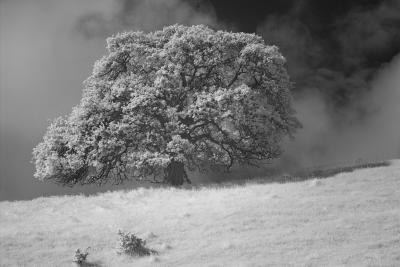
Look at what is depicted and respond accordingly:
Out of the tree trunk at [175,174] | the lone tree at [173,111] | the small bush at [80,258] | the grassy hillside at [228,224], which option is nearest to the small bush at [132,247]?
the grassy hillside at [228,224]

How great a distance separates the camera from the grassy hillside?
80.2 feet

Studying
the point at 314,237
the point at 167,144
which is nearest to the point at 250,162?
the point at 167,144

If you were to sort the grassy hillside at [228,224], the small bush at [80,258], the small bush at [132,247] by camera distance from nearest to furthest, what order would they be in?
the grassy hillside at [228,224] < the small bush at [80,258] < the small bush at [132,247]

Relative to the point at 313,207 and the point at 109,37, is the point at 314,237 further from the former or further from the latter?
the point at 109,37

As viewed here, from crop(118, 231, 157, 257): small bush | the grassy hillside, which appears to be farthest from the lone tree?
crop(118, 231, 157, 257): small bush

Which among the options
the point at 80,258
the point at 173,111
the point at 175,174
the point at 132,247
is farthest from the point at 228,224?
the point at 175,174

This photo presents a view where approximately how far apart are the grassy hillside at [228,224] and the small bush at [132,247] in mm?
447

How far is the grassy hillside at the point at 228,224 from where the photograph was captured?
24.4 m

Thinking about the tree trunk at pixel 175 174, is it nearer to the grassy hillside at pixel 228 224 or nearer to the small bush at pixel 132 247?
the grassy hillside at pixel 228 224

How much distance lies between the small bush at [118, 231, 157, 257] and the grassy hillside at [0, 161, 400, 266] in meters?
0.45

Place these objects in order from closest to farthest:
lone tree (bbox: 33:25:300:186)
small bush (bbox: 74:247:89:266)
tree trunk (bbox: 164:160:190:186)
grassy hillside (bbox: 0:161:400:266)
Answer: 1. grassy hillside (bbox: 0:161:400:266)
2. small bush (bbox: 74:247:89:266)
3. lone tree (bbox: 33:25:300:186)
4. tree trunk (bbox: 164:160:190:186)

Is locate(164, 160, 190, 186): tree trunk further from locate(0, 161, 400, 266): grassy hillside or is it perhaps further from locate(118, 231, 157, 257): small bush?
locate(118, 231, 157, 257): small bush

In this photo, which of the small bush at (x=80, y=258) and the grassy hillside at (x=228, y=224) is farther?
the small bush at (x=80, y=258)

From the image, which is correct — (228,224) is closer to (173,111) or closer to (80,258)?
(80,258)
